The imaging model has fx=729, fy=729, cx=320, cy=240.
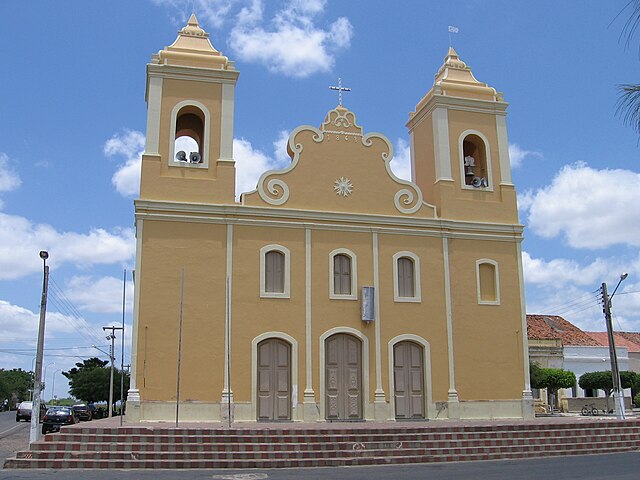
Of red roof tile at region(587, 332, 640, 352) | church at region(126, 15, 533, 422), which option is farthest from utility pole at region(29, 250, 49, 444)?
red roof tile at region(587, 332, 640, 352)

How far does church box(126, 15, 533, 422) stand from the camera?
797 inches

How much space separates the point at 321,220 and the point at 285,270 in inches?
74.8

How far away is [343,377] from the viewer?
2128 cm

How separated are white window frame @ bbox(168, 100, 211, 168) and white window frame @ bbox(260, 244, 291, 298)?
10.1 ft

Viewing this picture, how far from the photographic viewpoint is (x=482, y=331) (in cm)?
2264

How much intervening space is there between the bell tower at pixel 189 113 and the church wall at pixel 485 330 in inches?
302

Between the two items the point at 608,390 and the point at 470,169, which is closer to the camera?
the point at 470,169

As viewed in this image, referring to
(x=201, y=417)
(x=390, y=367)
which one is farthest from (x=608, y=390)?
(x=201, y=417)

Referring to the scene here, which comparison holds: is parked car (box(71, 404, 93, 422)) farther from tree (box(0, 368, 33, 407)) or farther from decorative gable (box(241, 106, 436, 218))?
tree (box(0, 368, 33, 407))

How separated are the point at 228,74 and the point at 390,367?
10.1 meters

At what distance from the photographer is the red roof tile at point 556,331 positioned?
1721 inches

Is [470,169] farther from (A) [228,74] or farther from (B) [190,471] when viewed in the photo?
(B) [190,471]

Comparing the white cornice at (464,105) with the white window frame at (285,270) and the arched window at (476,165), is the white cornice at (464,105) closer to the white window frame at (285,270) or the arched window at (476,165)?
the arched window at (476,165)

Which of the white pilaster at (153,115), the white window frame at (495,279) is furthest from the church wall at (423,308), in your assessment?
the white pilaster at (153,115)
